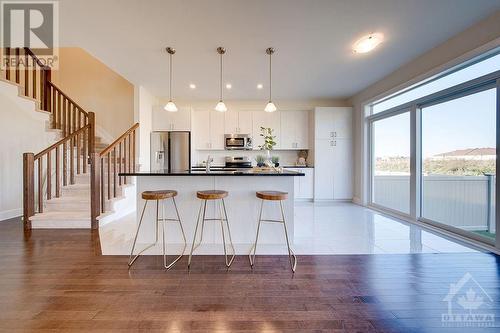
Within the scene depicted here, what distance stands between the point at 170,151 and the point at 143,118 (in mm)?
966

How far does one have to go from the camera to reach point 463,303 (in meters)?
1.71

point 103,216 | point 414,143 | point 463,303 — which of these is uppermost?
point 414,143

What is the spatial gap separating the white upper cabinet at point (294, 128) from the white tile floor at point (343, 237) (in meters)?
2.31

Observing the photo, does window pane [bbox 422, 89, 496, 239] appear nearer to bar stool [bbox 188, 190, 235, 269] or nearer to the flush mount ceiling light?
the flush mount ceiling light

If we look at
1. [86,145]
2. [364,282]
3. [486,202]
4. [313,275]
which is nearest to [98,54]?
[86,145]

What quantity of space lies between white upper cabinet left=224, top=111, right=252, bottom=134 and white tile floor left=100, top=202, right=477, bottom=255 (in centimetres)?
273

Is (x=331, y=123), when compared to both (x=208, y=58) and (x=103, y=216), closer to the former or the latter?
(x=208, y=58)

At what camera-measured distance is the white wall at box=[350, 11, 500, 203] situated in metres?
2.65

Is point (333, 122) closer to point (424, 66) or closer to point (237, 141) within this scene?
point (424, 66)

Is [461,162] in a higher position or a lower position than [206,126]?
lower

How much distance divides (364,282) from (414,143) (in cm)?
301

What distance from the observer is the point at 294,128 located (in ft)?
19.7

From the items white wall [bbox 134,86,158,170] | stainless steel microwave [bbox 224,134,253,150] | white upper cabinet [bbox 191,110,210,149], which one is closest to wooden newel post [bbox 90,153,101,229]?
white wall [bbox 134,86,158,170]

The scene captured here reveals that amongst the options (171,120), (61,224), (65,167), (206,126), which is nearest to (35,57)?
(65,167)
